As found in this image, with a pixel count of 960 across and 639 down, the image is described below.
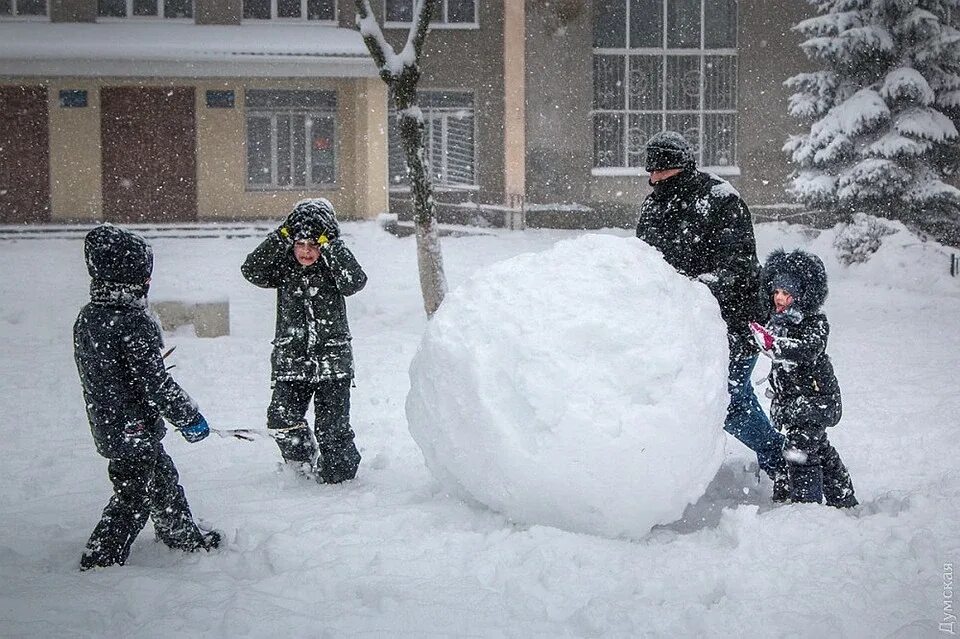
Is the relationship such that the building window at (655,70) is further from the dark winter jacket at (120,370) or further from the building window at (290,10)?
the dark winter jacket at (120,370)

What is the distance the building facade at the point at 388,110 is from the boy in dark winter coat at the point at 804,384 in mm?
17086

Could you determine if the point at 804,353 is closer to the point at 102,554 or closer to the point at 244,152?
the point at 102,554

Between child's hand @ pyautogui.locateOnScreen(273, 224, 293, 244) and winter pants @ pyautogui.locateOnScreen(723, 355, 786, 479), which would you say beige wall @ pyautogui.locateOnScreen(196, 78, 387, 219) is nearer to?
child's hand @ pyautogui.locateOnScreen(273, 224, 293, 244)

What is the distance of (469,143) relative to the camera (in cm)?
2403

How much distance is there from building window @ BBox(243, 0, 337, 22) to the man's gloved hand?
2013cm

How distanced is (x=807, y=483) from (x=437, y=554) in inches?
77.0

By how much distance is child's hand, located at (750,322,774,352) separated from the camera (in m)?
5.18

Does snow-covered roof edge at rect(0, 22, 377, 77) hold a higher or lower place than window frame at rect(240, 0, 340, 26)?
lower

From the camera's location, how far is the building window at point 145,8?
22734 millimetres

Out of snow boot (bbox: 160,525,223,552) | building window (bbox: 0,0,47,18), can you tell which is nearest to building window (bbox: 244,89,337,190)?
building window (bbox: 0,0,47,18)

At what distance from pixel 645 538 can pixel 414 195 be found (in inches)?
288

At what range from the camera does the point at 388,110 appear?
23.9 m

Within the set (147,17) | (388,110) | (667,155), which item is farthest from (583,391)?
(147,17)

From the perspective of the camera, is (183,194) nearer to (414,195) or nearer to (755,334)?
(414,195)
